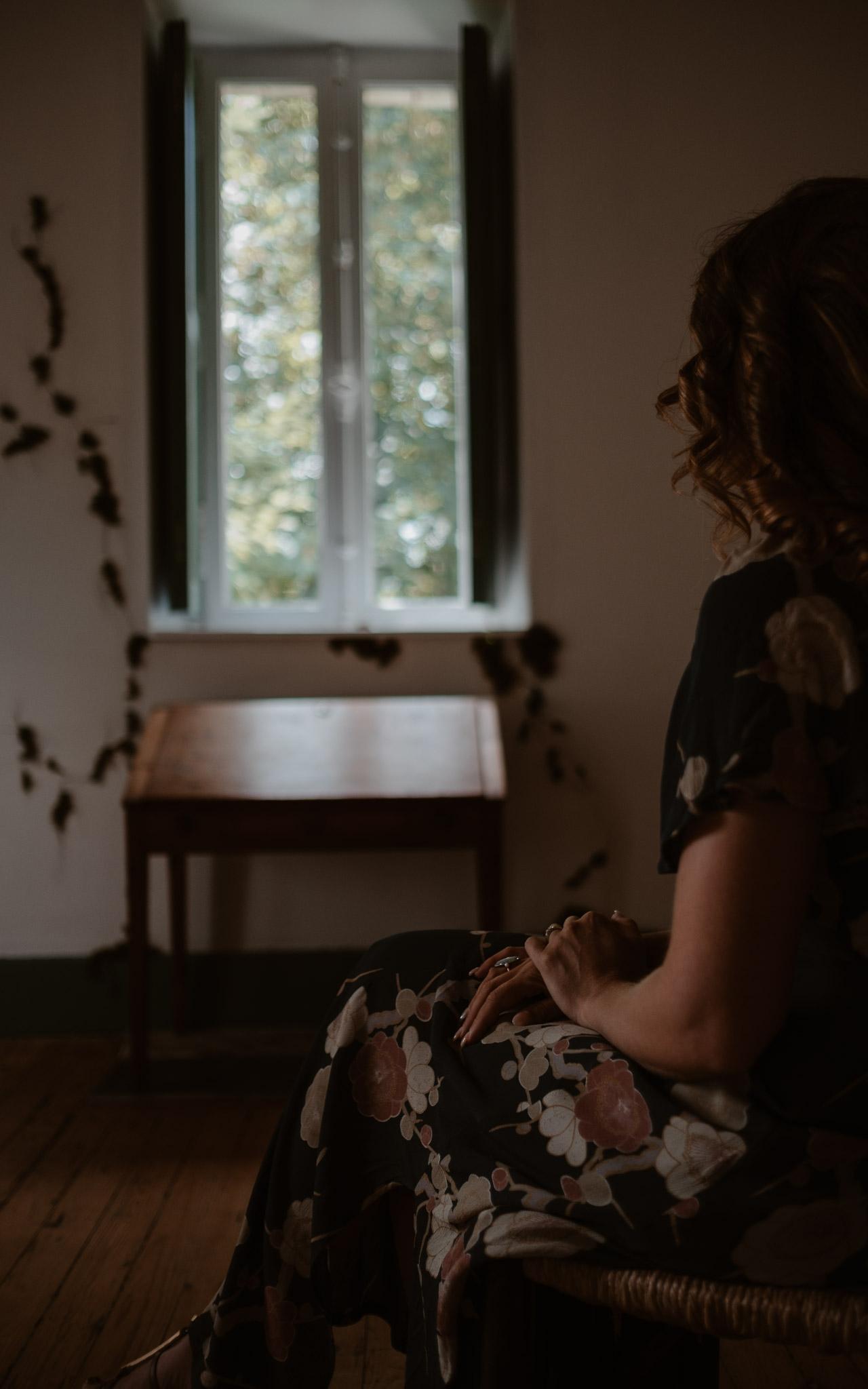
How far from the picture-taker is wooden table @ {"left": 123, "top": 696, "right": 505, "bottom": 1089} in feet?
7.65

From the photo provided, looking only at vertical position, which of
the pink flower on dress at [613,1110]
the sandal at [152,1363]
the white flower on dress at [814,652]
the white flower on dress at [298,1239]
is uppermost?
the white flower on dress at [814,652]

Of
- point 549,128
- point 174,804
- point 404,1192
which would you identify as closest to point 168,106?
point 549,128

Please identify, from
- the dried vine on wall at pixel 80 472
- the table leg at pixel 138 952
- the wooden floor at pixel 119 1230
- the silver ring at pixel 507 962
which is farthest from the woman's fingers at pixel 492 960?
the dried vine on wall at pixel 80 472

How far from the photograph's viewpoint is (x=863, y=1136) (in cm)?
70

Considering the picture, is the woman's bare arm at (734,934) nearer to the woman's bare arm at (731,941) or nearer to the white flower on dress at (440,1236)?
the woman's bare arm at (731,941)

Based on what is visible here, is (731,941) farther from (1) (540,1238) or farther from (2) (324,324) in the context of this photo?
(2) (324,324)

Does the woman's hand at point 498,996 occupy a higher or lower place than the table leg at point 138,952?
higher

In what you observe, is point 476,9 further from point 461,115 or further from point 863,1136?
point 863,1136

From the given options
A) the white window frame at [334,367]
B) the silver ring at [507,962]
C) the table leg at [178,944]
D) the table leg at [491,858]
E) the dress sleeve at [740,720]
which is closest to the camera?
the dress sleeve at [740,720]

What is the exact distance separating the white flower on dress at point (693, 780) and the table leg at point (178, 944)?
2.25 meters

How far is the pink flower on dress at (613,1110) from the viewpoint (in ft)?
2.41

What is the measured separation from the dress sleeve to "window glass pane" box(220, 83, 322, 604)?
2.57 metres

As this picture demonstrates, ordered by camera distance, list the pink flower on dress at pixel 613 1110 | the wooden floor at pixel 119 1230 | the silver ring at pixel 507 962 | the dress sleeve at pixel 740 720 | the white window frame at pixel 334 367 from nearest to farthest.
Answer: the dress sleeve at pixel 740 720
the pink flower on dress at pixel 613 1110
the silver ring at pixel 507 962
the wooden floor at pixel 119 1230
the white window frame at pixel 334 367

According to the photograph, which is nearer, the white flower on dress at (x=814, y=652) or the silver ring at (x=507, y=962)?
the white flower on dress at (x=814, y=652)
